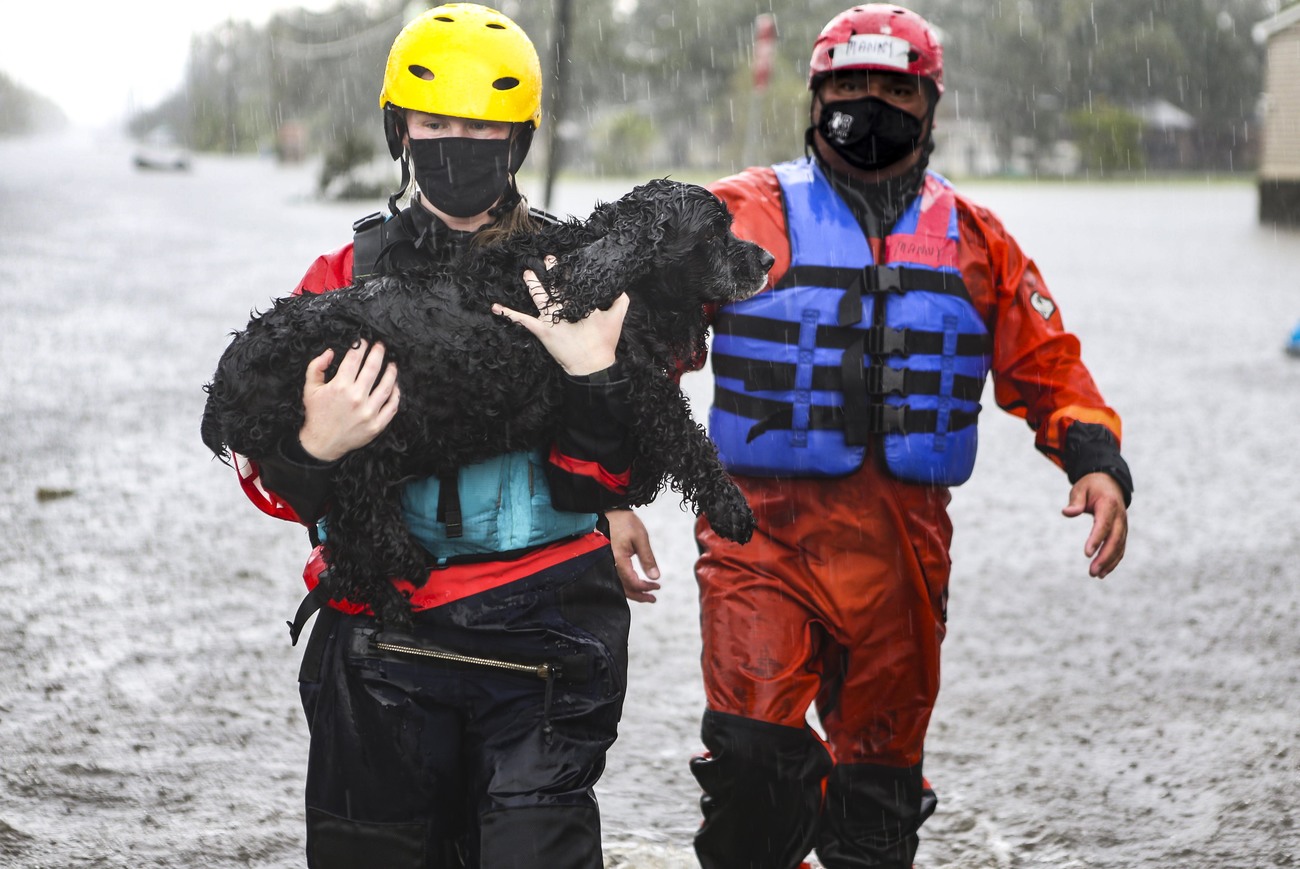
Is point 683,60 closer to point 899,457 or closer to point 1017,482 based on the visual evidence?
point 1017,482

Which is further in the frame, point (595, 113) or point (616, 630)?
point (595, 113)

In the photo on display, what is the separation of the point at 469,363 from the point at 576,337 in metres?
0.21

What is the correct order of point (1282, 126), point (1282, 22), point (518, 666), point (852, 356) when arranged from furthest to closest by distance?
point (1282, 22)
point (1282, 126)
point (852, 356)
point (518, 666)

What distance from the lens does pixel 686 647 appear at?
695cm

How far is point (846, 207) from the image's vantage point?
421cm

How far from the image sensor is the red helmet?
422 cm

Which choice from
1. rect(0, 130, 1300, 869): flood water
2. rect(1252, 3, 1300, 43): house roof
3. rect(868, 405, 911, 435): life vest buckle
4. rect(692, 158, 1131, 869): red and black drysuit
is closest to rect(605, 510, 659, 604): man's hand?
rect(692, 158, 1131, 869): red and black drysuit

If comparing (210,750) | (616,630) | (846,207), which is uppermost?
(846,207)

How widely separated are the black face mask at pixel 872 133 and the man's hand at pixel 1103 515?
1.07 metres

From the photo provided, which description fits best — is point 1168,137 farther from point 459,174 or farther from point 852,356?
point 459,174

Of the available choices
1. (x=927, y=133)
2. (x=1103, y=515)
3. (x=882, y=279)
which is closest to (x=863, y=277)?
(x=882, y=279)

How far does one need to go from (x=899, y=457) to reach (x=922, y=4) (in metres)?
92.4

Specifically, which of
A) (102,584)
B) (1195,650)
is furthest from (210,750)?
(1195,650)

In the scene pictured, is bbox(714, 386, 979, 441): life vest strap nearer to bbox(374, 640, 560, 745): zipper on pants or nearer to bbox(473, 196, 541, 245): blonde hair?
bbox(473, 196, 541, 245): blonde hair
